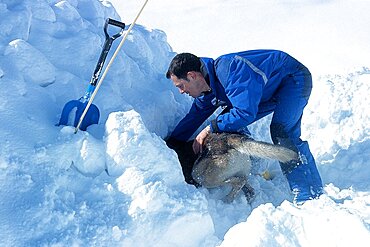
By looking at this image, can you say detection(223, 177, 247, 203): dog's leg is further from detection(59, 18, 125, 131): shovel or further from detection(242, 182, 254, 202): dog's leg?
detection(59, 18, 125, 131): shovel

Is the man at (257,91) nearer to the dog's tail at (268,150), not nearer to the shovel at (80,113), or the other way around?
the dog's tail at (268,150)

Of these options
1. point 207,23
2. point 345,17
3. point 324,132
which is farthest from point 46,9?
point 345,17

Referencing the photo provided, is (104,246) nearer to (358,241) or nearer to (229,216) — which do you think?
(229,216)

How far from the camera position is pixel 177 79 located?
3.99 m

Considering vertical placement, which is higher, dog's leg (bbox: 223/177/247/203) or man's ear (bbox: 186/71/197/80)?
man's ear (bbox: 186/71/197/80)

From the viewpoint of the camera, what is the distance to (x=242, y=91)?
3717 mm

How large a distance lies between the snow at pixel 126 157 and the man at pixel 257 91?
338 mm

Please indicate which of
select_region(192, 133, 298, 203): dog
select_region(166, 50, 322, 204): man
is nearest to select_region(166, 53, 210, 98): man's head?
select_region(166, 50, 322, 204): man

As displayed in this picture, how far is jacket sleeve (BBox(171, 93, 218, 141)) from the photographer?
4457 millimetres

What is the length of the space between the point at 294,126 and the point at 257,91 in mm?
668

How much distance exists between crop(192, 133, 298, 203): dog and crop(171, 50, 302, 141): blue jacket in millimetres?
116

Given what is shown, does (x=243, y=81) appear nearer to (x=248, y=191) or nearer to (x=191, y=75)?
(x=191, y=75)

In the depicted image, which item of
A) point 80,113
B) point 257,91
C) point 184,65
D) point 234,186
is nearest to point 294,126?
point 257,91

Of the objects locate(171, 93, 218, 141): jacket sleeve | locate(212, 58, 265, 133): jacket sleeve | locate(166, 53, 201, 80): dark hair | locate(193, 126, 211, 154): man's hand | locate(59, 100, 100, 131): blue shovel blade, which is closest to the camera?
locate(59, 100, 100, 131): blue shovel blade
